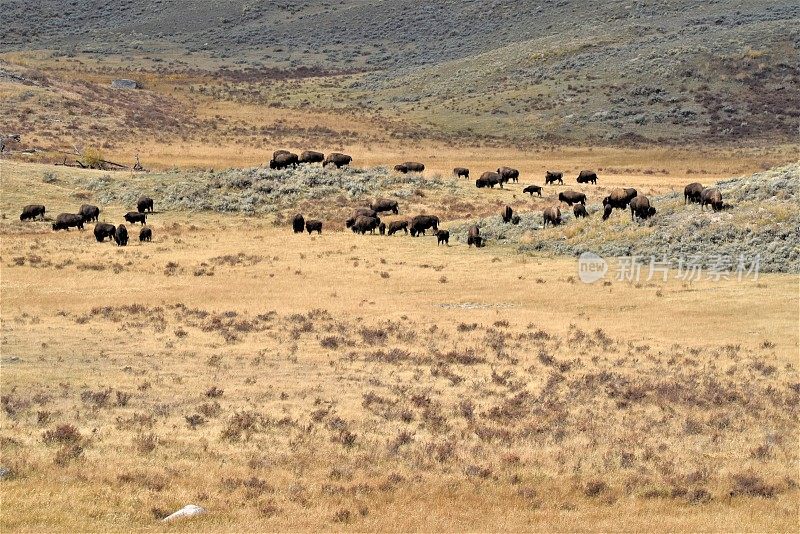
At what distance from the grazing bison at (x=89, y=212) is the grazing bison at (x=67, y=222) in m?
1.29

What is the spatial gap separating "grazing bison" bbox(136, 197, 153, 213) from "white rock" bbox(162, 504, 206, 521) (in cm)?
4493

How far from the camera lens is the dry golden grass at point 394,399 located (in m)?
14.6

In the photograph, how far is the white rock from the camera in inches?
531

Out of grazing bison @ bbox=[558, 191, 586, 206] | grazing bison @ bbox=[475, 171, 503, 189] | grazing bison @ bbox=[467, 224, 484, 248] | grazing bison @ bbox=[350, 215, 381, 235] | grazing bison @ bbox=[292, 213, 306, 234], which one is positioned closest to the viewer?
grazing bison @ bbox=[467, 224, 484, 248]

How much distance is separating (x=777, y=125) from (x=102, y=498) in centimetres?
10057

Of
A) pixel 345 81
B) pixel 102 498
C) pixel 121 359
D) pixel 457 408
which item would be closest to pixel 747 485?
pixel 457 408

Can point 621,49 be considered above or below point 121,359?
above

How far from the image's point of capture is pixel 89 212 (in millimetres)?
54344

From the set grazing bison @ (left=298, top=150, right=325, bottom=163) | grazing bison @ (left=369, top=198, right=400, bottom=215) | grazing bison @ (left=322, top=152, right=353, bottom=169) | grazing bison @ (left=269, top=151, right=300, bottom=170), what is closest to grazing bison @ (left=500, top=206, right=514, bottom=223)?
grazing bison @ (left=369, top=198, right=400, bottom=215)

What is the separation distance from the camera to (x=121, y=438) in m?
17.6

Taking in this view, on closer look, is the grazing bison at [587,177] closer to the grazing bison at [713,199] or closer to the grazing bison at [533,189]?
the grazing bison at [533,189]

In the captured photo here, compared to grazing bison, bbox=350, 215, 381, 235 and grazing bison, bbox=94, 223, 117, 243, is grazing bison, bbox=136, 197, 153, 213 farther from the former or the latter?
grazing bison, bbox=350, 215, 381, 235

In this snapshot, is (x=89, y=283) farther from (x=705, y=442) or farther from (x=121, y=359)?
(x=705, y=442)

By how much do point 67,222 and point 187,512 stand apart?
137 feet
